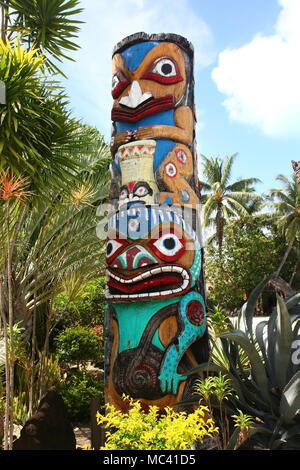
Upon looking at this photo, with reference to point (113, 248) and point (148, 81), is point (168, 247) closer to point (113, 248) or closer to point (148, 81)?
point (113, 248)

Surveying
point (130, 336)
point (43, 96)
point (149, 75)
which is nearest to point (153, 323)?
point (130, 336)

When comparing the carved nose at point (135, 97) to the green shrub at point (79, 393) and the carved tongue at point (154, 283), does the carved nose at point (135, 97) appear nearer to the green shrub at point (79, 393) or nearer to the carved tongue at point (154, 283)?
the carved tongue at point (154, 283)

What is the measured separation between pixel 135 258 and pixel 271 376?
2.26 m

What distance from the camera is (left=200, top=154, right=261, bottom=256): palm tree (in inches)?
934

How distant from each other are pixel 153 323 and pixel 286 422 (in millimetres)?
1809

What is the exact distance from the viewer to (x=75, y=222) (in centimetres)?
907

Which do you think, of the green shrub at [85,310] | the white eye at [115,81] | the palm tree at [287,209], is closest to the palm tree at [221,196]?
the palm tree at [287,209]

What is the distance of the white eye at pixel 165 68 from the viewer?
567 centimetres

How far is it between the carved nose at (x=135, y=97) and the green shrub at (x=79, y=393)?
6.01 m

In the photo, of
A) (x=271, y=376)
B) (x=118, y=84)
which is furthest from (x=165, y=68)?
(x=271, y=376)

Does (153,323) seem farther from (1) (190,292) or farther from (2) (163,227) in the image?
(2) (163,227)

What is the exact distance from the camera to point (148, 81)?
5695 millimetres

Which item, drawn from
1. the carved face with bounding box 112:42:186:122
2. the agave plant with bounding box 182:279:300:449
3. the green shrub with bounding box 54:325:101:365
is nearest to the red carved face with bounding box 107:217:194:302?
the agave plant with bounding box 182:279:300:449

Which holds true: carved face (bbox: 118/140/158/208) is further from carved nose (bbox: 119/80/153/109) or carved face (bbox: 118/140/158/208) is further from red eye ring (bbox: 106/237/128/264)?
carved nose (bbox: 119/80/153/109)
